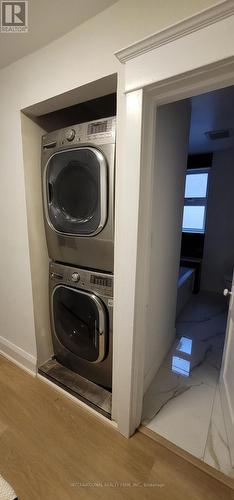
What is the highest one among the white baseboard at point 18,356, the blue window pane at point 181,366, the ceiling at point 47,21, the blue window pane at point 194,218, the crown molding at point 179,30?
the ceiling at point 47,21

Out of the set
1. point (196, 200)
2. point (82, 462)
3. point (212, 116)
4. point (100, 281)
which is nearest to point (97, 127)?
point (100, 281)

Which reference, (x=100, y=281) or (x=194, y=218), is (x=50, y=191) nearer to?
(x=100, y=281)

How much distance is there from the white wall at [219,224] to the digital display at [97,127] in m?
2.87

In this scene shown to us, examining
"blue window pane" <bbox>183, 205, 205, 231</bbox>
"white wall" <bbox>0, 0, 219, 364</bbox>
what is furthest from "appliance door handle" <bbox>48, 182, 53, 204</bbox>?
"blue window pane" <bbox>183, 205, 205, 231</bbox>

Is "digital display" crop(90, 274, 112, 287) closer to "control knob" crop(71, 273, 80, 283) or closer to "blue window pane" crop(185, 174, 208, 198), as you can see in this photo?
"control knob" crop(71, 273, 80, 283)

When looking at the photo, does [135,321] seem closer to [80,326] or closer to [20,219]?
[80,326]

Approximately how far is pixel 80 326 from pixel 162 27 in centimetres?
169

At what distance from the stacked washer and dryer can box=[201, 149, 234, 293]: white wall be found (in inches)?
110

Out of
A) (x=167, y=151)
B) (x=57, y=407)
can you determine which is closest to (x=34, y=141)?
(x=167, y=151)

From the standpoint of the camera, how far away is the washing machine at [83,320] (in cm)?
140

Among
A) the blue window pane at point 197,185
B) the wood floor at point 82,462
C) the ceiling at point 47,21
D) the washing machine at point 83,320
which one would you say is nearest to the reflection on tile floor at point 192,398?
the wood floor at point 82,462

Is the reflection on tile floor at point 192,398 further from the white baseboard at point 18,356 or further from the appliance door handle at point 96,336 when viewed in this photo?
the white baseboard at point 18,356

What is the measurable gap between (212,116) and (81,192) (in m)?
1.82

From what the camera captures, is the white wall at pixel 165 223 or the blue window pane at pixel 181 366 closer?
the white wall at pixel 165 223
